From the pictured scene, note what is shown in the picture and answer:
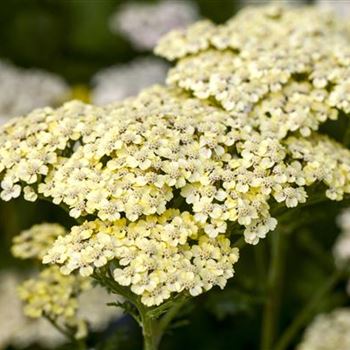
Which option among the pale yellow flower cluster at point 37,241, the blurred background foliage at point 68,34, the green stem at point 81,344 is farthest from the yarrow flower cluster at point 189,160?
the blurred background foliage at point 68,34

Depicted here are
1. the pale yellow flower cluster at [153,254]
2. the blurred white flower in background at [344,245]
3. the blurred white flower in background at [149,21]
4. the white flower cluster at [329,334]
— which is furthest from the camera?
the blurred white flower in background at [149,21]

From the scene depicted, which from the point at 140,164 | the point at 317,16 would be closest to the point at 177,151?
the point at 140,164

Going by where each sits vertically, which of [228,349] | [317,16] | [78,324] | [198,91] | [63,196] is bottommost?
[228,349]

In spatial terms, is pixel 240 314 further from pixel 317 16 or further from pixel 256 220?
pixel 256 220

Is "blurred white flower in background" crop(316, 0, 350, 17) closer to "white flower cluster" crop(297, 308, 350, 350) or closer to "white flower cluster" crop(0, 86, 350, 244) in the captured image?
"white flower cluster" crop(297, 308, 350, 350)

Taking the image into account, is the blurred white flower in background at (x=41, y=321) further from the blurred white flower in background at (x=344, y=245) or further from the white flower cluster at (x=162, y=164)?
the white flower cluster at (x=162, y=164)

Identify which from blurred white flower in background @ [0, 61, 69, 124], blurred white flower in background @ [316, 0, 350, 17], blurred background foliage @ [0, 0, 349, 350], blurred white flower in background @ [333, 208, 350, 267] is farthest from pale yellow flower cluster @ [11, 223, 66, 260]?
blurred white flower in background @ [316, 0, 350, 17]
